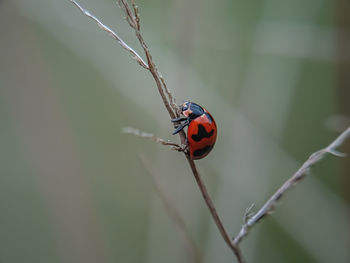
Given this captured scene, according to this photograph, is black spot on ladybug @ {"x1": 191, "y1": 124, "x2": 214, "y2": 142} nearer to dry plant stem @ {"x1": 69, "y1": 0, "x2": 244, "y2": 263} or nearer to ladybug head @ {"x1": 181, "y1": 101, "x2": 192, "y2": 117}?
ladybug head @ {"x1": 181, "y1": 101, "x2": 192, "y2": 117}

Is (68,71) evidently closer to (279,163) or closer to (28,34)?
(28,34)

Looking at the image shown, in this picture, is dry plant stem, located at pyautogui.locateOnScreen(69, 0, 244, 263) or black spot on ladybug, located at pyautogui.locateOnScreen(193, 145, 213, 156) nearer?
dry plant stem, located at pyautogui.locateOnScreen(69, 0, 244, 263)

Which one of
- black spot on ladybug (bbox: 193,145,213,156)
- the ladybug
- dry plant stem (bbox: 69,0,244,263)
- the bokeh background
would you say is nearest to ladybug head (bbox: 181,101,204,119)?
the ladybug

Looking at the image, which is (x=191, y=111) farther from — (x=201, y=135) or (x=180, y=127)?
(x=180, y=127)

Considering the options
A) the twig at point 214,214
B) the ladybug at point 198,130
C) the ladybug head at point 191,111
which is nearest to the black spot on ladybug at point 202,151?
the ladybug at point 198,130

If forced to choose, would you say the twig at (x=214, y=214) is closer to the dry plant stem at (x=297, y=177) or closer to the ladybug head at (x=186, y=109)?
the dry plant stem at (x=297, y=177)

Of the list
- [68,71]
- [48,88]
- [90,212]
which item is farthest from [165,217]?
[68,71]

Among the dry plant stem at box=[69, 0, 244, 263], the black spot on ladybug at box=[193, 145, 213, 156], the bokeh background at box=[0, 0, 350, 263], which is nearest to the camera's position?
the dry plant stem at box=[69, 0, 244, 263]
